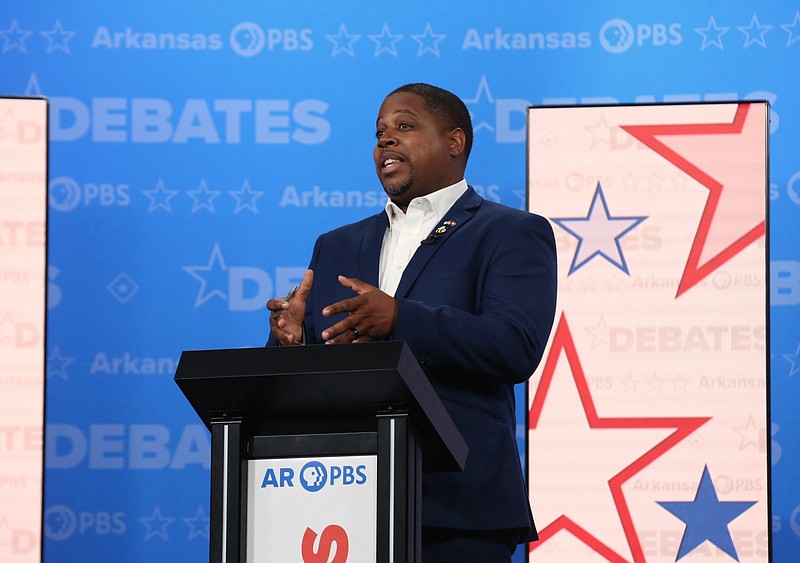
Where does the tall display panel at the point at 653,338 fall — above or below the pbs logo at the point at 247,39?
below

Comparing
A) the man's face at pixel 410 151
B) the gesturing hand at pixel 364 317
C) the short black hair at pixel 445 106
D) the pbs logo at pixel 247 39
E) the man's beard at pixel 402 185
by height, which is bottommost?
the gesturing hand at pixel 364 317

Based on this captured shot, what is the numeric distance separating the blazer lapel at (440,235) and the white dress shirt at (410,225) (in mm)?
28

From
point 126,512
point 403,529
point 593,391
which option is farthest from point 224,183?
point 403,529

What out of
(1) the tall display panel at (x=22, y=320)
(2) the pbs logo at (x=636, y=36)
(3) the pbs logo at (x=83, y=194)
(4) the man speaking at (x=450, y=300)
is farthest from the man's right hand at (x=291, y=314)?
(2) the pbs logo at (x=636, y=36)

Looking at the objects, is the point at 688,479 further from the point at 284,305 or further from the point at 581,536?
the point at 284,305

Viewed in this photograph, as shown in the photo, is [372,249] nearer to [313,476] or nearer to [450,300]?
[450,300]

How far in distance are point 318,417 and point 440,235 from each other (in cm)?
63

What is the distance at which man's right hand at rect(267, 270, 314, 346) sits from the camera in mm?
2029

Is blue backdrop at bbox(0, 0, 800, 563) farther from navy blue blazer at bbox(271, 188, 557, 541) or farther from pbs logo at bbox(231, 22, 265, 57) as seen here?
navy blue blazer at bbox(271, 188, 557, 541)

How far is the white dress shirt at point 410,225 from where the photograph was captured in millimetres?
2336

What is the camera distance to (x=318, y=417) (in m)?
1.74

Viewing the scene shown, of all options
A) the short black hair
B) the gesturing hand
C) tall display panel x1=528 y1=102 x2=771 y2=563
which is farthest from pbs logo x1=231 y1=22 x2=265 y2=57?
the gesturing hand

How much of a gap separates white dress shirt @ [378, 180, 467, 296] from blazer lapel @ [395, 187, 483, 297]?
28 millimetres

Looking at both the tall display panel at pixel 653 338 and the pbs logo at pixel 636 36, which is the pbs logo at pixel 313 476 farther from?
the pbs logo at pixel 636 36
